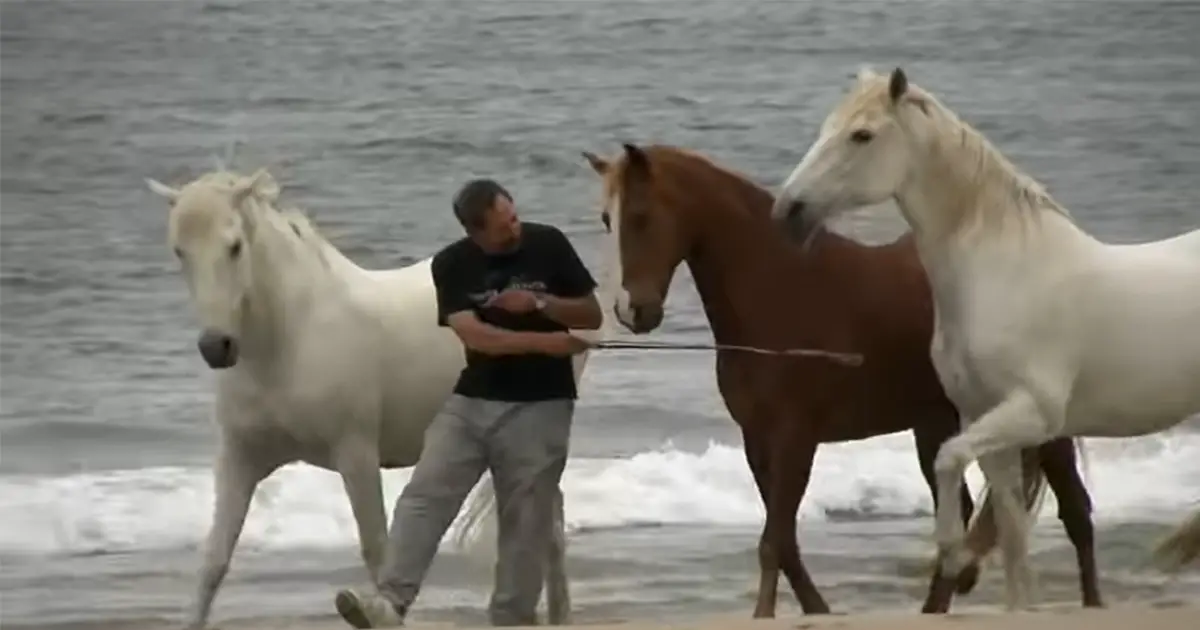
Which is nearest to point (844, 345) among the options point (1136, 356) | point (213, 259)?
point (1136, 356)

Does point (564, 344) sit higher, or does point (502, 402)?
point (564, 344)

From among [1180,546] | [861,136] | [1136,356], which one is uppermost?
[861,136]

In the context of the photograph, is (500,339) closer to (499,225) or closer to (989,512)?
(499,225)

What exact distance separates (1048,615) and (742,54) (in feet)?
20.8

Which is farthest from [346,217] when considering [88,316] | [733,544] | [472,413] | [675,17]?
[472,413]

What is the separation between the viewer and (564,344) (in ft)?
13.3

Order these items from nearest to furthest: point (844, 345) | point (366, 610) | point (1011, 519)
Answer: point (366, 610) < point (1011, 519) < point (844, 345)

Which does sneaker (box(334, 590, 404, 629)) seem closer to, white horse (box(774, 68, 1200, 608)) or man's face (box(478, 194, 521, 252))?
man's face (box(478, 194, 521, 252))

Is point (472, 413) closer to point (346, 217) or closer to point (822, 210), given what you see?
point (822, 210)

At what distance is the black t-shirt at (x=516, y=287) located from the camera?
415 centimetres

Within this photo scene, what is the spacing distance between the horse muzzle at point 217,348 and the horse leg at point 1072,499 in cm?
194

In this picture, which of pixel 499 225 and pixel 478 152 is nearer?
pixel 499 225

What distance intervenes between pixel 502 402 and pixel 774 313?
2.13 ft

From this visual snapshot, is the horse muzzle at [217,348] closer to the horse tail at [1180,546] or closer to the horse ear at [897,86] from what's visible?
the horse ear at [897,86]
